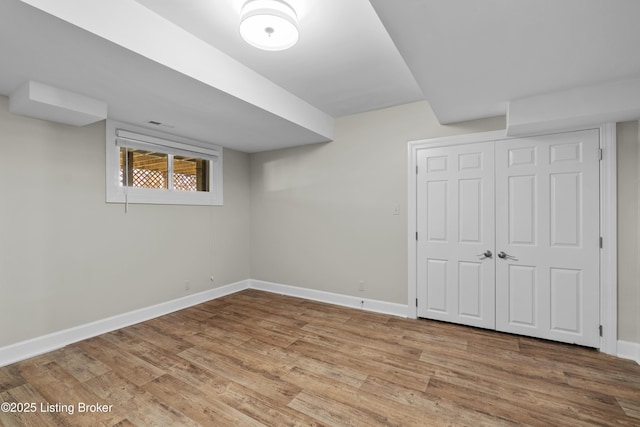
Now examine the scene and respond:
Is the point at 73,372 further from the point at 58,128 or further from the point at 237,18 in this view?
the point at 237,18

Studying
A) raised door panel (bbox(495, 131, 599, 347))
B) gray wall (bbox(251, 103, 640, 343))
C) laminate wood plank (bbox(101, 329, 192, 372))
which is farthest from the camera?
gray wall (bbox(251, 103, 640, 343))

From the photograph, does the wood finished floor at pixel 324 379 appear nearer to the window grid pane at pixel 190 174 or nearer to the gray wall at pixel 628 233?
the gray wall at pixel 628 233

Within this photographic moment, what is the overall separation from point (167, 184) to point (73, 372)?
2287 mm

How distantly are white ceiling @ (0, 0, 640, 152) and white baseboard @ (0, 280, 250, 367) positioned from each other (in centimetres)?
225

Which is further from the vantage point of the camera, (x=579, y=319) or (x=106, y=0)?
(x=579, y=319)

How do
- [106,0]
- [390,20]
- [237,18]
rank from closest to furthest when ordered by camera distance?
[390,20]
[106,0]
[237,18]

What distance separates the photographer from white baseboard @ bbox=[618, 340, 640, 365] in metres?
2.52

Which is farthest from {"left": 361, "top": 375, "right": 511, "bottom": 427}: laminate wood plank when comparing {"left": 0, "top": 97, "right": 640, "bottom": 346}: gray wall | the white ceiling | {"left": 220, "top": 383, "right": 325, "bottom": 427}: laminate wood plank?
the white ceiling

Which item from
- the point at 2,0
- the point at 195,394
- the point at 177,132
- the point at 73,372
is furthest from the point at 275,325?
the point at 2,0

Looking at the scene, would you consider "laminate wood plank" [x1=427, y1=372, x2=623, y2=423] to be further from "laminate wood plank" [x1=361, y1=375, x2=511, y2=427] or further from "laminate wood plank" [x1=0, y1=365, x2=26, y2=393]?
"laminate wood plank" [x1=0, y1=365, x2=26, y2=393]

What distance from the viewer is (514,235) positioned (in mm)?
3039

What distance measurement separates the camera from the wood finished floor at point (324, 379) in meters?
1.86

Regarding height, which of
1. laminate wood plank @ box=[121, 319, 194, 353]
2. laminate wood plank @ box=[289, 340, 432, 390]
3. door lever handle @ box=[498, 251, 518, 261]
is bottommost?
laminate wood plank @ box=[289, 340, 432, 390]

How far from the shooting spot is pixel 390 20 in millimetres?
1574
